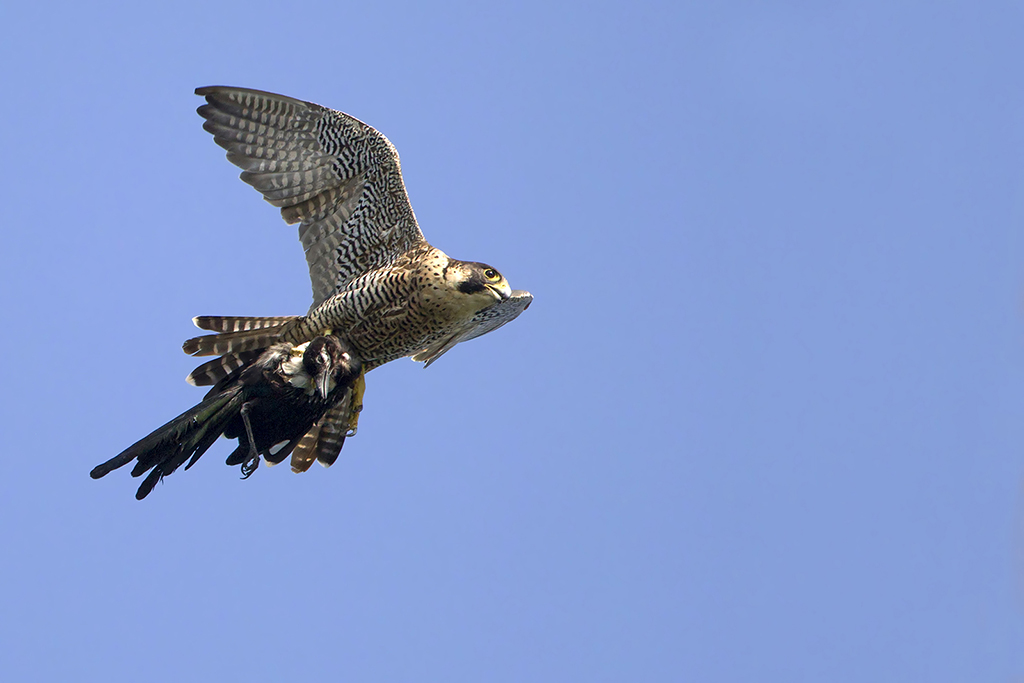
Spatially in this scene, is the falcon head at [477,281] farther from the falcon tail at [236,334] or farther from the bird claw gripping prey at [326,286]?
the falcon tail at [236,334]

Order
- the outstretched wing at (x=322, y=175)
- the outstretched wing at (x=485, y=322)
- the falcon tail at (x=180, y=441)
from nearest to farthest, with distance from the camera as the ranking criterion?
the falcon tail at (x=180, y=441) < the outstretched wing at (x=322, y=175) < the outstretched wing at (x=485, y=322)

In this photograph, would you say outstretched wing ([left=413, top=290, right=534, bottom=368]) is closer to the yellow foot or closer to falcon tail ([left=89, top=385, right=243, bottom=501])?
the yellow foot

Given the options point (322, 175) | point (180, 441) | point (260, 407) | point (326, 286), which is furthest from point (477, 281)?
point (180, 441)

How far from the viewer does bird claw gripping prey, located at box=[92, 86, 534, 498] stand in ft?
32.8

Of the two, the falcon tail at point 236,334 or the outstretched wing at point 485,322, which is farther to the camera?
the outstretched wing at point 485,322

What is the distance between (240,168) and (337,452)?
301 cm

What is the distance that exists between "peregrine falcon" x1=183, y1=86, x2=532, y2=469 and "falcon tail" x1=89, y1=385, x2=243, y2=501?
0.55 meters

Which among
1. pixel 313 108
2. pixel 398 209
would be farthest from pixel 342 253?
pixel 313 108

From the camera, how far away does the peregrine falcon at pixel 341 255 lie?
33.4 feet

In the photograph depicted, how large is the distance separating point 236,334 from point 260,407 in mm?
909

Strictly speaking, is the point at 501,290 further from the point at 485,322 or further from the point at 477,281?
the point at 485,322

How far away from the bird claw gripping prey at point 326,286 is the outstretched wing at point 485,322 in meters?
0.05

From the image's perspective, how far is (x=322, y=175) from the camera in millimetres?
10555

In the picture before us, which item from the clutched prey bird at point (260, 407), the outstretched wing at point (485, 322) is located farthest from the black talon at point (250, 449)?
the outstretched wing at point (485, 322)
